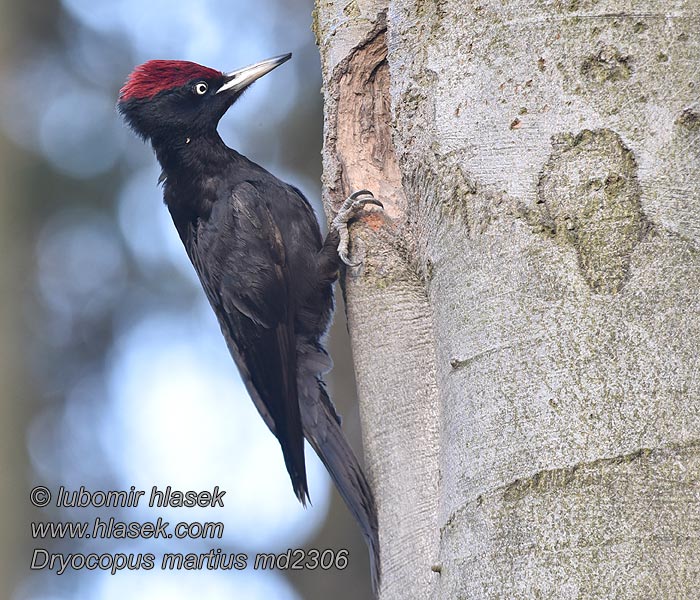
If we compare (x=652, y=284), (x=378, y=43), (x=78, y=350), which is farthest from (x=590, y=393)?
(x=78, y=350)

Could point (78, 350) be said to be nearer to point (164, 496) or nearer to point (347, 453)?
point (164, 496)

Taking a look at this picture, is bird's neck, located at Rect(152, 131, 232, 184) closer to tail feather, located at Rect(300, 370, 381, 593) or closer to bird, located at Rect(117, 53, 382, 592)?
bird, located at Rect(117, 53, 382, 592)

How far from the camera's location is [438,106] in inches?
74.6

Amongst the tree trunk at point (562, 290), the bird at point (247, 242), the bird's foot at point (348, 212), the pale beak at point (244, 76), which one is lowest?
the tree trunk at point (562, 290)

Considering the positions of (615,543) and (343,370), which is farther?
(343,370)

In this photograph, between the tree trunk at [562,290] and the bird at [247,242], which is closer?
the tree trunk at [562,290]

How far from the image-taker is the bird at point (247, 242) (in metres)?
3.46

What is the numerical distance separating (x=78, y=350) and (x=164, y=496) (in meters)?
2.57

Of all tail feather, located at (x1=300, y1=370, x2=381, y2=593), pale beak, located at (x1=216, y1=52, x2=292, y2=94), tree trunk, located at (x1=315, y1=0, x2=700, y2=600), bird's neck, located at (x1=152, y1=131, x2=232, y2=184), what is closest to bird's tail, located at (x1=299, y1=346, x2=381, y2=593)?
tail feather, located at (x1=300, y1=370, x2=381, y2=593)

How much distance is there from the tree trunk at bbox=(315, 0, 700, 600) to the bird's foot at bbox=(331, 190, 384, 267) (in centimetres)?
56

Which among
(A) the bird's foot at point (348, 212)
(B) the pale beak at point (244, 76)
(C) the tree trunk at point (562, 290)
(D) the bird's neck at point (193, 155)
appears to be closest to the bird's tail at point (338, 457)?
(C) the tree trunk at point (562, 290)

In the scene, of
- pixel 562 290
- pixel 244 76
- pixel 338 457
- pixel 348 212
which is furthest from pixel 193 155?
pixel 562 290

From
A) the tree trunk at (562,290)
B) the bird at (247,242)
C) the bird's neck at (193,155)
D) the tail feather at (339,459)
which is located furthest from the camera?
the bird's neck at (193,155)

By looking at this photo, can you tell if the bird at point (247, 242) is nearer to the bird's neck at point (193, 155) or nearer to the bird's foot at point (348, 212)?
the bird's neck at point (193, 155)
